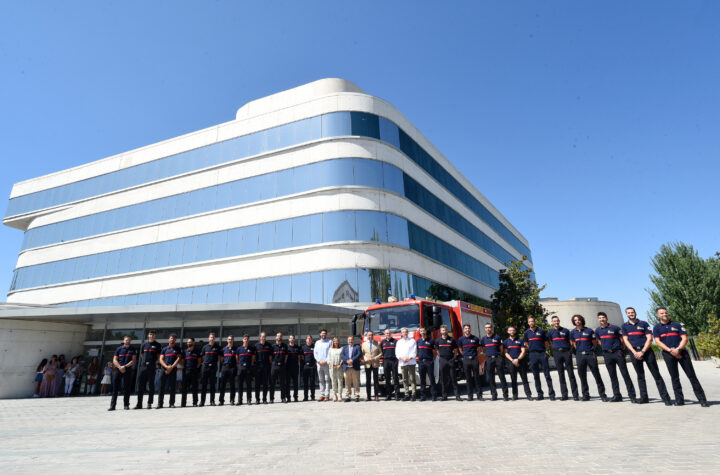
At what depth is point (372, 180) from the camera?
76.0 feet

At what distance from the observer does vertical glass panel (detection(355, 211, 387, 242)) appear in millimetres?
22047

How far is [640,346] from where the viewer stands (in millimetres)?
8328

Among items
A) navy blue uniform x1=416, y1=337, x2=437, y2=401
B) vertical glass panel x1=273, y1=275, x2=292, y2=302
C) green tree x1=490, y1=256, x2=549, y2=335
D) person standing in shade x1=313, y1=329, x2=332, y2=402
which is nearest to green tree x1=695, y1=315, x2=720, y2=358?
green tree x1=490, y1=256, x2=549, y2=335

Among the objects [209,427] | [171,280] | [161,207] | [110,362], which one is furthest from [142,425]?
[161,207]

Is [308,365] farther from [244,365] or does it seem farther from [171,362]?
[171,362]

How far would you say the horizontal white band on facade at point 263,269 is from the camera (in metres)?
21.8

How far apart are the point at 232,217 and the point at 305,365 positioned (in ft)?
51.1

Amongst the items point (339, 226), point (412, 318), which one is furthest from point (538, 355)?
point (339, 226)

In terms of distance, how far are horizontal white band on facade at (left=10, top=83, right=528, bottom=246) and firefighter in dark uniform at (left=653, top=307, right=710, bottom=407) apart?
19890 mm

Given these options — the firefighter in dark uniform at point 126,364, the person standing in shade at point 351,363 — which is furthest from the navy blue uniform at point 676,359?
the firefighter in dark uniform at point 126,364

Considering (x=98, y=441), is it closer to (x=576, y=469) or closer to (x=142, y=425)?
(x=142, y=425)

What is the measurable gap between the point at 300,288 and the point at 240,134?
12087mm

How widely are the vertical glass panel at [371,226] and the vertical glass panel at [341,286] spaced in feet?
6.98

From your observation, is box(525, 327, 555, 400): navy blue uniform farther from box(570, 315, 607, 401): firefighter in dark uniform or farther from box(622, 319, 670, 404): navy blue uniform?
box(622, 319, 670, 404): navy blue uniform
